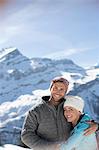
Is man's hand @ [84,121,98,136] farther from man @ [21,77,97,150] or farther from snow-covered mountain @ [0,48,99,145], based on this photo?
snow-covered mountain @ [0,48,99,145]

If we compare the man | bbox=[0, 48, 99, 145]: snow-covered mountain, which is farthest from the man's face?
bbox=[0, 48, 99, 145]: snow-covered mountain

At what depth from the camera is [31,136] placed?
249 centimetres

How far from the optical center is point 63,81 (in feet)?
8.48

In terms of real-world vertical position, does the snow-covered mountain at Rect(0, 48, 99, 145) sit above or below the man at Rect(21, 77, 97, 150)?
below

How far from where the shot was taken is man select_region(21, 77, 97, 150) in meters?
2.50

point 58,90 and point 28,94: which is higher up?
point 58,90

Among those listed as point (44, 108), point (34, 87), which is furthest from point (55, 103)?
point (34, 87)

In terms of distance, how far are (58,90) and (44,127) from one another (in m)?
0.23

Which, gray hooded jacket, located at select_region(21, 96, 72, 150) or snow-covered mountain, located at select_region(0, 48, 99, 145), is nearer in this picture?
gray hooded jacket, located at select_region(21, 96, 72, 150)

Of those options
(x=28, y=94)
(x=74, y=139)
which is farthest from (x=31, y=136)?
(x=28, y=94)

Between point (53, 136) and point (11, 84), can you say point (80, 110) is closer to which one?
point (53, 136)

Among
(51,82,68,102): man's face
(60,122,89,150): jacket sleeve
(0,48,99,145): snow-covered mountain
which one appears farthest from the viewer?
(0,48,99,145): snow-covered mountain

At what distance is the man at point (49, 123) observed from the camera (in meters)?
2.50

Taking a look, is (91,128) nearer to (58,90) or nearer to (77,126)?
(77,126)
